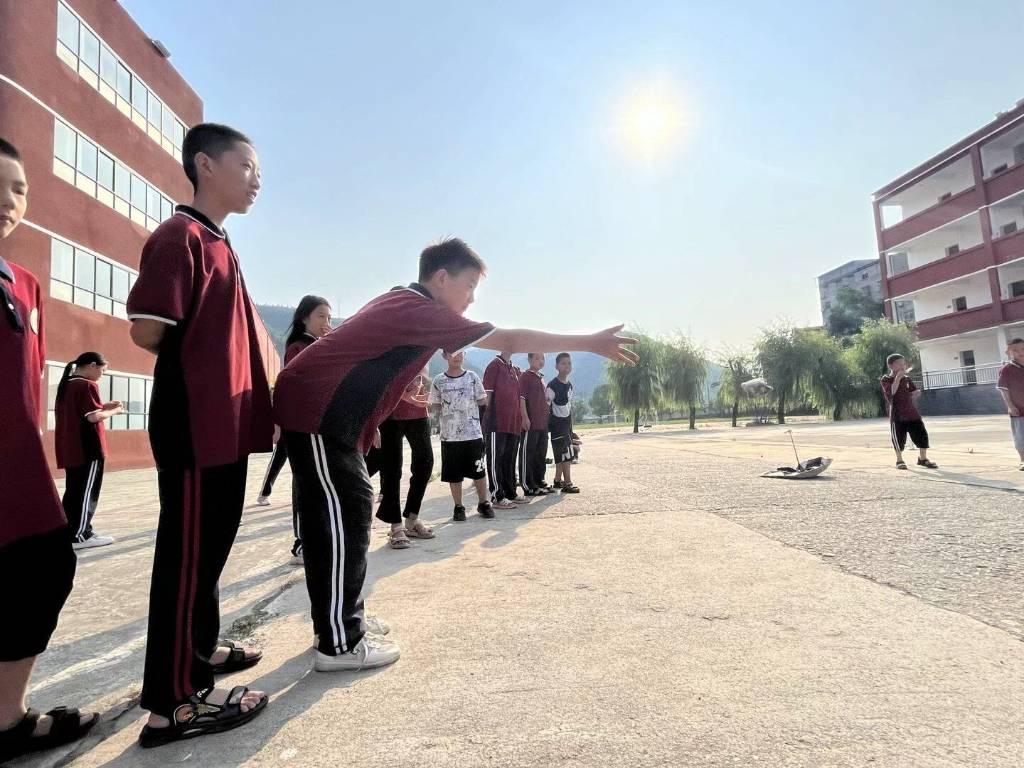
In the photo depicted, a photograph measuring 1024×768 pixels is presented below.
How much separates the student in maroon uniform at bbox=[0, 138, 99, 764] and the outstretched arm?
1.44 metres

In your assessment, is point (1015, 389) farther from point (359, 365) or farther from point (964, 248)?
point (964, 248)

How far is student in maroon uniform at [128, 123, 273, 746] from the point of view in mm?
1655

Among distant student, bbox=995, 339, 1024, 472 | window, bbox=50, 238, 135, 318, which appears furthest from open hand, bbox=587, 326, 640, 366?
window, bbox=50, 238, 135, 318

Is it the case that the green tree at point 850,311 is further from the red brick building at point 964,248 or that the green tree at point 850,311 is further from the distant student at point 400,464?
the distant student at point 400,464

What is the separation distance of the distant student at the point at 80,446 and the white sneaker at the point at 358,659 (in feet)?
12.9

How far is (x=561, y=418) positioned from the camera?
776 centimetres

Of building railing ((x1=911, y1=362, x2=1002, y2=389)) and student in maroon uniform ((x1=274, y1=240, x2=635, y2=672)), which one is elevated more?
building railing ((x1=911, y1=362, x2=1002, y2=389))

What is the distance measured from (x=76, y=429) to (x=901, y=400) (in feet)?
32.6

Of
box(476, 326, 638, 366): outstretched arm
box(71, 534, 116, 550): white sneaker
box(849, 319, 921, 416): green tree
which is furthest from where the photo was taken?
box(849, 319, 921, 416): green tree

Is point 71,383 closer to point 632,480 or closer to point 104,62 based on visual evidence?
point 632,480

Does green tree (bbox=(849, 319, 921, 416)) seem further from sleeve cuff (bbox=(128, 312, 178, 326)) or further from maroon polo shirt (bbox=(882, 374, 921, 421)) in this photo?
sleeve cuff (bbox=(128, 312, 178, 326))

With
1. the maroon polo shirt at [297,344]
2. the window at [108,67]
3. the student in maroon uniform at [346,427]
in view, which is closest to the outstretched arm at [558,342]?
the student in maroon uniform at [346,427]

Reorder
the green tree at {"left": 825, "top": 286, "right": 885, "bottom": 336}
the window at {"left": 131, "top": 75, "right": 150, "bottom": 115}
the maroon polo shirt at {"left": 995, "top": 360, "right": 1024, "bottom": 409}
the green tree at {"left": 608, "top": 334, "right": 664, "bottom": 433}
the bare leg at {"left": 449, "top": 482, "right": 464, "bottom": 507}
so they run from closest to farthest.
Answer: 1. the bare leg at {"left": 449, "top": 482, "right": 464, "bottom": 507}
2. the maroon polo shirt at {"left": 995, "top": 360, "right": 1024, "bottom": 409}
3. the window at {"left": 131, "top": 75, "right": 150, "bottom": 115}
4. the green tree at {"left": 608, "top": 334, "right": 664, "bottom": 433}
5. the green tree at {"left": 825, "top": 286, "right": 885, "bottom": 336}

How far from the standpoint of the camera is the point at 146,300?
1.67 m
